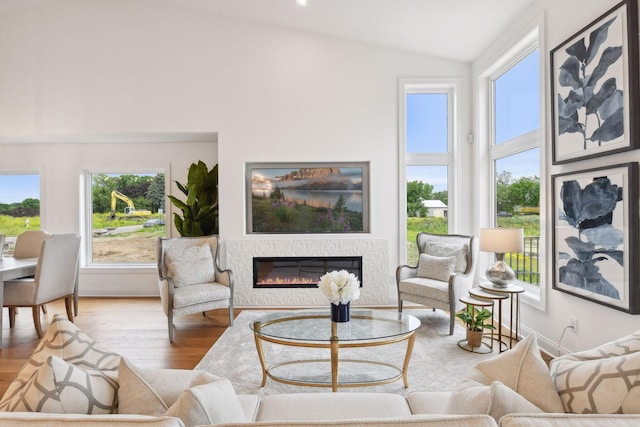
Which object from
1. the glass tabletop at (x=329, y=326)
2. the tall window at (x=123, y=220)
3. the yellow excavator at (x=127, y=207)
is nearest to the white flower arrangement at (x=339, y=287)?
the glass tabletop at (x=329, y=326)

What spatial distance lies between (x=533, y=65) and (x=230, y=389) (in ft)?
13.4

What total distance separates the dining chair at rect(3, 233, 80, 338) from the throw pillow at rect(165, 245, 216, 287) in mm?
1067

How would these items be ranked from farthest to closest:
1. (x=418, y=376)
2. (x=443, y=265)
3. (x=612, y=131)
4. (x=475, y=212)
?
(x=475, y=212), (x=443, y=265), (x=418, y=376), (x=612, y=131)

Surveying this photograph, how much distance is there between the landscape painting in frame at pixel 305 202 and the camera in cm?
510

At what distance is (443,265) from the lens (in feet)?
14.0

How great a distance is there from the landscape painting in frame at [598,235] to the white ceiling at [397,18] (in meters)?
1.88

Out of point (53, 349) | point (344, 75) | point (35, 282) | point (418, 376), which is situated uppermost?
point (344, 75)

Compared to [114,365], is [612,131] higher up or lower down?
higher up

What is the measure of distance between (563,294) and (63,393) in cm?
345

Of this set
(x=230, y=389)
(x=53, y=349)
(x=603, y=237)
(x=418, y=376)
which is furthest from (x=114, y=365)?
(x=603, y=237)

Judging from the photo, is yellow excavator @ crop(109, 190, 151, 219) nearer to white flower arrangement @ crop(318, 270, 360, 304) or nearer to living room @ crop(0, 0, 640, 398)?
living room @ crop(0, 0, 640, 398)

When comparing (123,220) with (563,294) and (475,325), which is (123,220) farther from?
(563,294)

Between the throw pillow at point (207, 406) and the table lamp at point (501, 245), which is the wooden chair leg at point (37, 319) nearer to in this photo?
the throw pillow at point (207, 406)

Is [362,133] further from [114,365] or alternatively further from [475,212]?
[114,365]
